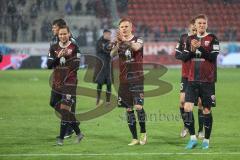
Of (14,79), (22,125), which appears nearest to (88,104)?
(22,125)

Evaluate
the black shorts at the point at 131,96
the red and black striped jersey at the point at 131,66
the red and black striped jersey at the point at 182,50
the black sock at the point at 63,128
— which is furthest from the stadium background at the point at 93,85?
the red and black striped jersey at the point at 182,50

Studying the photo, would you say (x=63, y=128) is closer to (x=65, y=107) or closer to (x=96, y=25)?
(x=65, y=107)

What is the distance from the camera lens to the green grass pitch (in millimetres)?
10633

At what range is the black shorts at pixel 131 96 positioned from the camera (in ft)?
38.7

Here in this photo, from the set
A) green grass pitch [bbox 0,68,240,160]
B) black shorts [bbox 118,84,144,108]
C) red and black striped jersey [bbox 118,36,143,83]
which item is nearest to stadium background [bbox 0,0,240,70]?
green grass pitch [bbox 0,68,240,160]

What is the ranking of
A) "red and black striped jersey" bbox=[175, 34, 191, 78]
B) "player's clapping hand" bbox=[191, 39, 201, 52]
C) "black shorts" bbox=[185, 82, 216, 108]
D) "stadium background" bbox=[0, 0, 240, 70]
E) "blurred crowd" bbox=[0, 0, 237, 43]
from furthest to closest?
"blurred crowd" bbox=[0, 0, 237, 43] → "stadium background" bbox=[0, 0, 240, 70] → "red and black striped jersey" bbox=[175, 34, 191, 78] → "black shorts" bbox=[185, 82, 216, 108] → "player's clapping hand" bbox=[191, 39, 201, 52]

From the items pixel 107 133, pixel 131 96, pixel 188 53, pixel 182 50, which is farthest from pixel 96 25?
pixel 188 53

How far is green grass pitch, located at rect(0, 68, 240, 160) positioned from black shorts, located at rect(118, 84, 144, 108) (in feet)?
2.51

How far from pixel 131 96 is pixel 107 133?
187 centimetres

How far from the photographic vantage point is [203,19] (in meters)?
11.1

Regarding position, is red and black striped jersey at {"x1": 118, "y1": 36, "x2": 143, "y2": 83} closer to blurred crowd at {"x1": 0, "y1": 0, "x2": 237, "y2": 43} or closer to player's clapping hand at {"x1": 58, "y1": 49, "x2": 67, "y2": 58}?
player's clapping hand at {"x1": 58, "y1": 49, "x2": 67, "y2": 58}

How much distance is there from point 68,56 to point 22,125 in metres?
3.41

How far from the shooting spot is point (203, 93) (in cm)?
1141

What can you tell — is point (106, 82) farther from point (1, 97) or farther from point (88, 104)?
point (1, 97)
